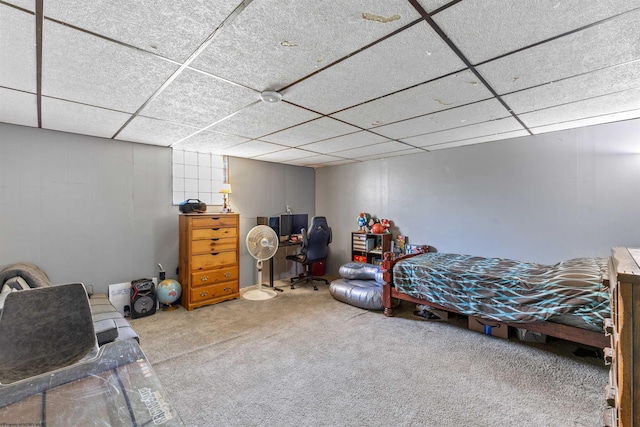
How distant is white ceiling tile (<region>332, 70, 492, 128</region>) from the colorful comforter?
5.71 feet

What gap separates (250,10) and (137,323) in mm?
3557

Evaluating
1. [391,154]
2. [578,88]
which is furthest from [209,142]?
[578,88]

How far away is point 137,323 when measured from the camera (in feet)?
10.6

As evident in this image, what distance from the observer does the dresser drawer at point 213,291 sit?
3.71 m

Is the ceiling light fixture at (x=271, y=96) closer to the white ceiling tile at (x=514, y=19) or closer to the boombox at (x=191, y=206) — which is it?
the white ceiling tile at (x=514, y=19)

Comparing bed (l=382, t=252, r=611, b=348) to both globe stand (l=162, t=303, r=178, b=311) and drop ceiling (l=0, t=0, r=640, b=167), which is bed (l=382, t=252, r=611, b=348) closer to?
drop ceiling (l=0, t=0, r=640, b=167)

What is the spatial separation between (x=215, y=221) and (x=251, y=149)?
3.91 feet

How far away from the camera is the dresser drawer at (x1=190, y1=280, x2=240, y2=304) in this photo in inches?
146

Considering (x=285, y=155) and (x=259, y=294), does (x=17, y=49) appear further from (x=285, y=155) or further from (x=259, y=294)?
(x=259, y=294)

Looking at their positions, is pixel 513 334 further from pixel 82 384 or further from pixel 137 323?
pixel 137 323

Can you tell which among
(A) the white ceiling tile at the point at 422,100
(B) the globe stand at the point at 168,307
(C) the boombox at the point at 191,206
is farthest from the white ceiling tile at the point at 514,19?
(B) the globe stand at the point at 168,307

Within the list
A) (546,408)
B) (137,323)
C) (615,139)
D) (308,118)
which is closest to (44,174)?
(137,323)

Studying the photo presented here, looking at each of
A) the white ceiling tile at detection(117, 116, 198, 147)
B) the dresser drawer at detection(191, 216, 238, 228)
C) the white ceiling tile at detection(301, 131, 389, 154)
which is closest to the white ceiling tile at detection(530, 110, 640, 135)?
the white ceiling tile at detection(301, 131, 389, 154)

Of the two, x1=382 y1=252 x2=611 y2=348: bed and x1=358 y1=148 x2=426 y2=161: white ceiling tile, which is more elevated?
x1=358 y1=148 x2=426 y2=161: white ceiling tile
